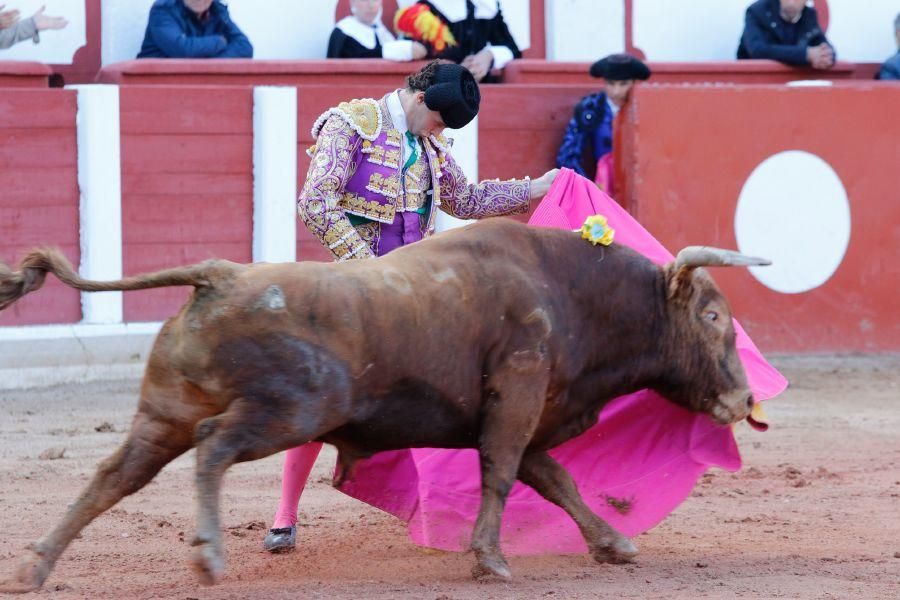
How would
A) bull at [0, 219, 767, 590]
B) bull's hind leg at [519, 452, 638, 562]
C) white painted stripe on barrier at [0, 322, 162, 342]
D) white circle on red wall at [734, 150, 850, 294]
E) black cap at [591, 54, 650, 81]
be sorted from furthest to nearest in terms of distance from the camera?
white circle on red wall at [734, 150, 850, 294], black cap at [591, 54, 650, 81], white painted stripe on barrier at [0, 322, 162, 342], bull's hind leg at [519, 452, 638, 562], bull at [0, 219, 767, 590]

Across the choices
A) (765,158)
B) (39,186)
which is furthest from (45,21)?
(765,158)

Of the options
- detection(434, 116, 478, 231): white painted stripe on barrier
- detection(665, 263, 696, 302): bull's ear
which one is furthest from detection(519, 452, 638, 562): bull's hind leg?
Result: detection(434, 116, 478, 231): white painted stripe on barrier

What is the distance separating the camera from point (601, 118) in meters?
7.29

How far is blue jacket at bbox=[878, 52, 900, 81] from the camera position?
8.15 metres

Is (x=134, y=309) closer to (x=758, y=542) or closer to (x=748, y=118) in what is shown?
(x=748, y=118)

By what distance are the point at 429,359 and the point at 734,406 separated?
2.90 ft

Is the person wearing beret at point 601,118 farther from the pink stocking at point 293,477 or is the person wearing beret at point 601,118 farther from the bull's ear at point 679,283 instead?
the pink stocking at point 293,477

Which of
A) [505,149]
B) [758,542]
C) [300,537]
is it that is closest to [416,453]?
[300,537]

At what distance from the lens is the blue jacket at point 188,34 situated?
7008mm

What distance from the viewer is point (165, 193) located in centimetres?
682

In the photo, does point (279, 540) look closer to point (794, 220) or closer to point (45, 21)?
point (45, 21)

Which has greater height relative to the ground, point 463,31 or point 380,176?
point 463,31

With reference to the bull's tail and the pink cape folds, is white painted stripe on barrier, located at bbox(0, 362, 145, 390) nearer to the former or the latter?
the pink cape folds

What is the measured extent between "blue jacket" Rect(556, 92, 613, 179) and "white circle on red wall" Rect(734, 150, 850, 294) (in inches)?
30.9
